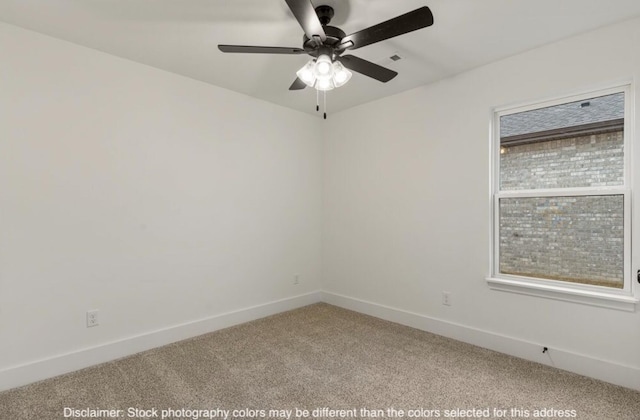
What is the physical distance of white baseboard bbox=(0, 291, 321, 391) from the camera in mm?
2224

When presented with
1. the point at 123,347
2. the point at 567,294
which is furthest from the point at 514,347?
the point at 123,347

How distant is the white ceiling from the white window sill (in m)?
1.86

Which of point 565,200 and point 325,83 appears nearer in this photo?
point 325,83

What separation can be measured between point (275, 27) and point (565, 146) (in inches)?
93.6

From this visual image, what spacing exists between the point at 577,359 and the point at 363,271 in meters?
2.02

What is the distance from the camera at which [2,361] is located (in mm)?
2162

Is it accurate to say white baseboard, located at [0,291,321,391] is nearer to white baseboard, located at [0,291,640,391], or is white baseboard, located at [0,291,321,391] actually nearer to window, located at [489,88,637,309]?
white baseboard, located at [0,291,640,391]

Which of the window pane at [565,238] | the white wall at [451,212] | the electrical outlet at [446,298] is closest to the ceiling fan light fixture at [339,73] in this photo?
the white wall at [451,212]

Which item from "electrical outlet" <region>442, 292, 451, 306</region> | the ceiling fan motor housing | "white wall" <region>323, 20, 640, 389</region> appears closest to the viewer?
the ceiling fan motor housing

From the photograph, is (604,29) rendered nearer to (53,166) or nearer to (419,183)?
(419,183)

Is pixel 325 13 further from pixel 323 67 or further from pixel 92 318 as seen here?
pixel 92 318

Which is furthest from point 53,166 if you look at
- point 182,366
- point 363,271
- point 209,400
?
point 363,271

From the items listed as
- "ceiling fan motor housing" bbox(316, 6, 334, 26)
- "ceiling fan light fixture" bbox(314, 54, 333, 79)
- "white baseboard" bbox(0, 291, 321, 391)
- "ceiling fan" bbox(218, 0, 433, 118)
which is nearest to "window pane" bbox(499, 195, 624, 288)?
"ceiling fan" bbox(218, 0, 433, 118)

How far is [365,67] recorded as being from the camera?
2.18 m
